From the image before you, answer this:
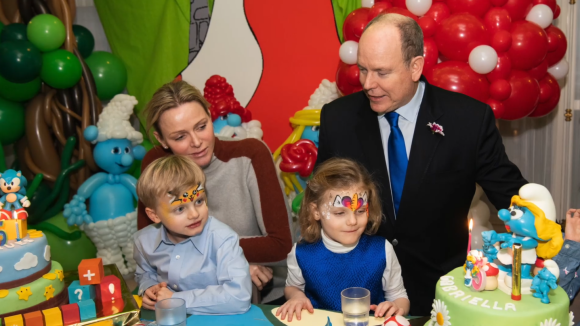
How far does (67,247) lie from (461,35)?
3.42 metres

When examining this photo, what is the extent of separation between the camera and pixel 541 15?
11.9ft

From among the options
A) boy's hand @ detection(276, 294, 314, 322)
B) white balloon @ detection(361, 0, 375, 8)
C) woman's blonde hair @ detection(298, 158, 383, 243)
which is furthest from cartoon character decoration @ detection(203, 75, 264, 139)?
boy's hand @ detection(276, 294, 314, 322)

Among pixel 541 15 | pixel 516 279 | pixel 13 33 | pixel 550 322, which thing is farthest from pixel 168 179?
pixel 13 33

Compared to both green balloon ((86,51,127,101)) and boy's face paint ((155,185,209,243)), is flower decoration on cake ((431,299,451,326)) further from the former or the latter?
green balloon ((86,51,127,101))

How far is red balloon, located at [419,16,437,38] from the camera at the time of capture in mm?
3504

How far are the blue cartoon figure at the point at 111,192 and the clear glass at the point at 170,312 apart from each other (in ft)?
9.10

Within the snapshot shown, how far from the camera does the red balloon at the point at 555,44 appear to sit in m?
3.79

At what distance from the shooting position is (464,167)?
2535mm

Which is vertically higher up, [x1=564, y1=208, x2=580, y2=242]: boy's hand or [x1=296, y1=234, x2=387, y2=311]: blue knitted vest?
[x1=564, y1=208, x2=580, y2=242]: boy's hand

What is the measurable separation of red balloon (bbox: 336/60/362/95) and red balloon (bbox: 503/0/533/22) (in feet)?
3.40

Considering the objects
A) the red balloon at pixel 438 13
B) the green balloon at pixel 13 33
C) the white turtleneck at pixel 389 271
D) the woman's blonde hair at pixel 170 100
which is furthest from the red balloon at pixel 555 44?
the green balloon at pixel 13 33

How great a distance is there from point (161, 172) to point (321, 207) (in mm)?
666

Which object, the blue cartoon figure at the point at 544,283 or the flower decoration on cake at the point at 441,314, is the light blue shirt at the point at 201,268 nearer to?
the flower decoration on cake at the point at 441,314

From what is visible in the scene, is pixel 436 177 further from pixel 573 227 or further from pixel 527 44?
pixel 527 44
